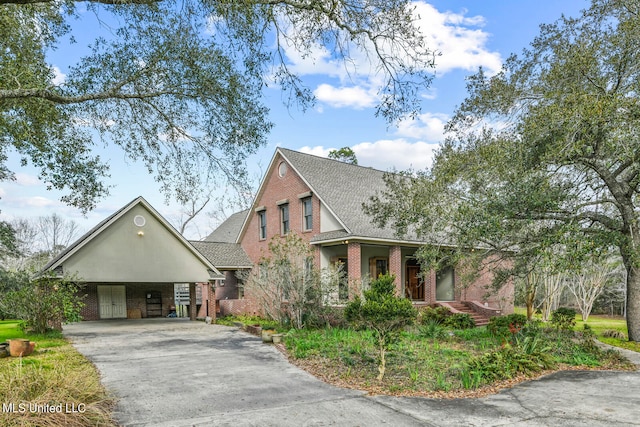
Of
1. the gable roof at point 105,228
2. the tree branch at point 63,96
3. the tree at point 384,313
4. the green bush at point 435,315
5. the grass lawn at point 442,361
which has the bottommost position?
the green bush at point 435,315

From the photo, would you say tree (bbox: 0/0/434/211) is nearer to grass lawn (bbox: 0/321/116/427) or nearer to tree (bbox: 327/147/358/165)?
grass lawn (bbox: 0/321/116/427)

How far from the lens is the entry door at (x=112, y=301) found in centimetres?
2419

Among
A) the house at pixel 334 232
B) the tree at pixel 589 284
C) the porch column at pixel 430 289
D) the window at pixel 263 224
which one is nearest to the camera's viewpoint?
the house at pixel 334 232

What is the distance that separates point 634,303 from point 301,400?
10.9 meters

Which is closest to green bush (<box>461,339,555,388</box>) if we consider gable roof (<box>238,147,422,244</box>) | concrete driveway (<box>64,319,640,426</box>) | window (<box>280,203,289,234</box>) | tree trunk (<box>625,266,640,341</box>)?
concrete driveway (<box>64,319,640,426</box>)

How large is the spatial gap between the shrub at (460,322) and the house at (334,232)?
1268mm

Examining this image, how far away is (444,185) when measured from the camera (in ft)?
39.8

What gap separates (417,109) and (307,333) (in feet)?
28.6

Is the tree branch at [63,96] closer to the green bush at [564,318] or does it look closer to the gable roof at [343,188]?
the gable roof at [343,188]

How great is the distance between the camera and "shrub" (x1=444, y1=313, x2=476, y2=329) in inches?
664

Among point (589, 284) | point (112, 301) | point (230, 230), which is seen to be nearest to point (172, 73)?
point (112, 301)

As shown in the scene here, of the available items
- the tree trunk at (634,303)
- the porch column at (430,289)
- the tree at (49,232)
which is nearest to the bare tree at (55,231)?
the tree at (49,232)

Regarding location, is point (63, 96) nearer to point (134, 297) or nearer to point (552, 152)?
point (552, 152)

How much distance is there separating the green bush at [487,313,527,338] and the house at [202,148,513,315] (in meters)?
3.52
